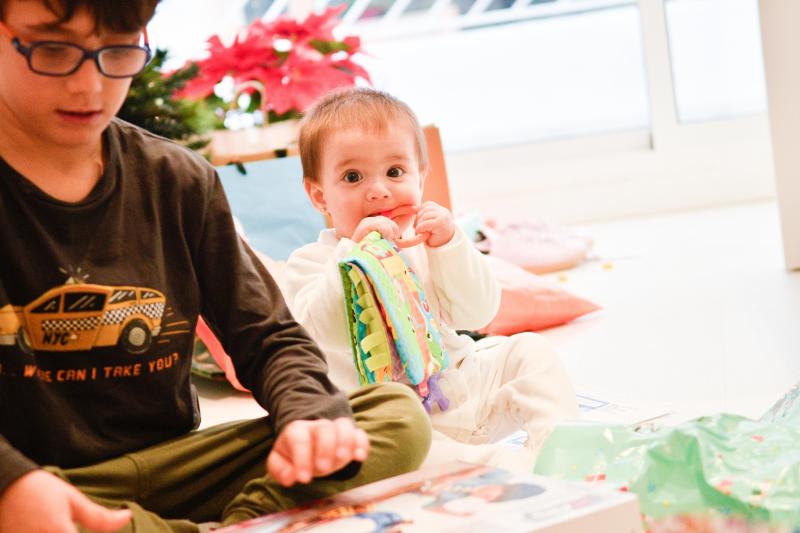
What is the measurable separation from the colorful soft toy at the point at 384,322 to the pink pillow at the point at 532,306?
848 mm

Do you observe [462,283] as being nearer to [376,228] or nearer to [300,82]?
[376,228]

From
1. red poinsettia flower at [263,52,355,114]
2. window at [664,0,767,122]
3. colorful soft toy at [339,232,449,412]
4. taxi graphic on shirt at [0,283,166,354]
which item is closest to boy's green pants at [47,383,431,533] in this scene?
taxi graphic on shirt at [0,283,166,354]

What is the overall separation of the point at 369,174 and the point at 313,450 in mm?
617

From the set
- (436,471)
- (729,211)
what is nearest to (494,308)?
(436,471)

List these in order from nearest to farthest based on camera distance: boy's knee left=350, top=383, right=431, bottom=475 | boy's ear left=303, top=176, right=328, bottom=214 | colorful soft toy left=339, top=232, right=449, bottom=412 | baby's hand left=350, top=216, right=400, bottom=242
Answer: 1. boy's knee left=350, top=383, right=431, bottom=475
2. colorful soft toy left=339, top=232, right=449, bottom=412
3. baby's hand left=350, top=216, right=400, bottom=242
4. boy's ear left=303, top=176, right=328, bottom=214

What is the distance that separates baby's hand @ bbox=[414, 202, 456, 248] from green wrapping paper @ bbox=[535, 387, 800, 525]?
1.25ft

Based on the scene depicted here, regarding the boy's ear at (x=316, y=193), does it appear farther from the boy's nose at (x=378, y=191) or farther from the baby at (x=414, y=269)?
the boy's nose at (x=378, y=191)

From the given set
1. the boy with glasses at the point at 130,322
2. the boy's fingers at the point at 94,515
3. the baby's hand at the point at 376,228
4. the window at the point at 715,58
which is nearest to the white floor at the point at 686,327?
the baby's hand at the point at 376,228

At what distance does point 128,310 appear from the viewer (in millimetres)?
956

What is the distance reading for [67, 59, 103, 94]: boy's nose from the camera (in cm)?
86

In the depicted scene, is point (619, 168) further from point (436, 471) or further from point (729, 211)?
point (436, 471)

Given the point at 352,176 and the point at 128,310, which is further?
the point at 352,176

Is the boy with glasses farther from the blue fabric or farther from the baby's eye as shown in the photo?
the blue fabric

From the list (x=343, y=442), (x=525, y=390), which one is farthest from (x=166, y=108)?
(x=343, y=442)
